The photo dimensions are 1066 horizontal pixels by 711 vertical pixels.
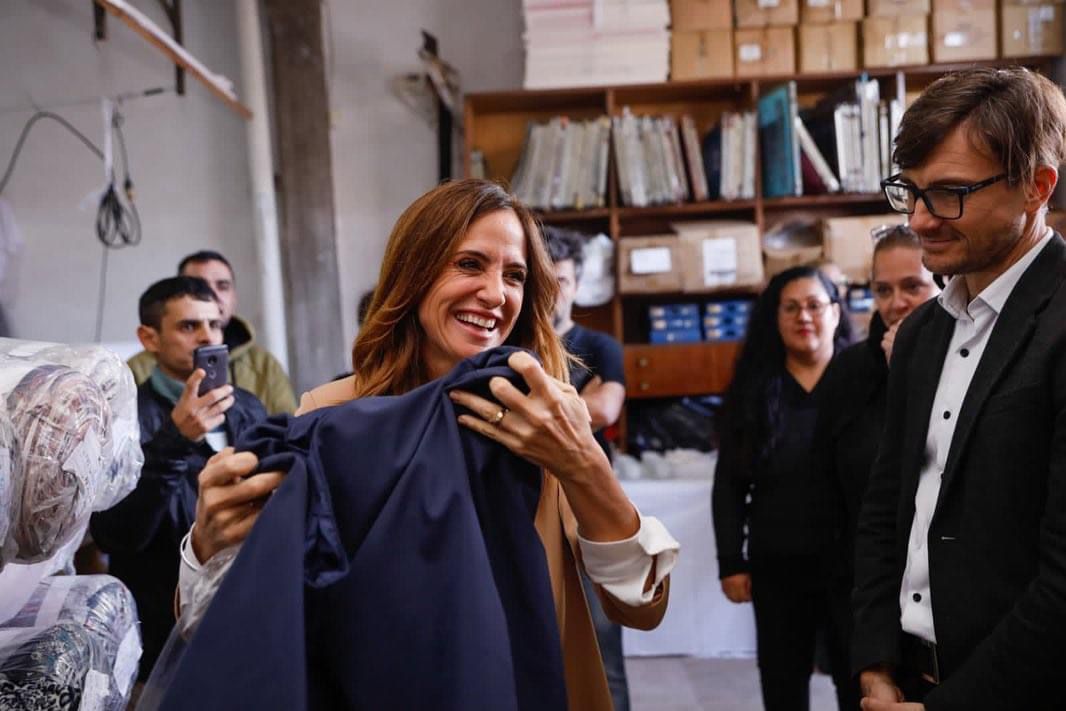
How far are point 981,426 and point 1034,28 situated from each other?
10.0 feet

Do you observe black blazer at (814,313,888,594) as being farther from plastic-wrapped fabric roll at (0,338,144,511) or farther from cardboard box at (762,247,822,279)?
cardboard box at (762,247,822,279)

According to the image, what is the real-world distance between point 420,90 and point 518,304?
10.3 ft

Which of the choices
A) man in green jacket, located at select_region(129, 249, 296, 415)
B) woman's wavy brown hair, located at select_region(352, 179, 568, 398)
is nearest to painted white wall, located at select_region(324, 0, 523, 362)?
man in green jacket, located at select_region(129, 249, 296, 415)

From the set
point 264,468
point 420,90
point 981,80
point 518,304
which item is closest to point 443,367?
point 518,304

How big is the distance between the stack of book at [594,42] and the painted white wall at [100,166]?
1520 mm

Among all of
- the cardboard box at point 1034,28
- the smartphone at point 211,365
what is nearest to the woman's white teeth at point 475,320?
the smartphone at point 211,365

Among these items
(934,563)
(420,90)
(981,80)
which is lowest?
(934,563)

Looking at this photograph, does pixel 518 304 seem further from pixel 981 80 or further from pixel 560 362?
pixel 981 80

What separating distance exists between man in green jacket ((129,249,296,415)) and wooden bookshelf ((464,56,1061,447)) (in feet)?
4.09

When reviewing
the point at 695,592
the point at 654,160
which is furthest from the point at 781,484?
the point at 654,160

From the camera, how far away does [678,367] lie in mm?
3561

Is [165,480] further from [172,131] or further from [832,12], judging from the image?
[832,12]

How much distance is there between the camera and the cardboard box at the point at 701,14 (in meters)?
3.44

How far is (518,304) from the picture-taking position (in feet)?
3.64
